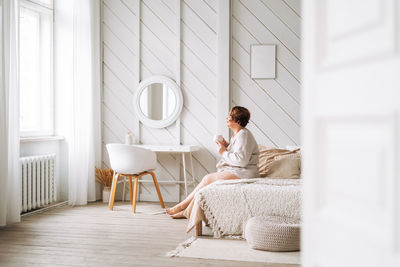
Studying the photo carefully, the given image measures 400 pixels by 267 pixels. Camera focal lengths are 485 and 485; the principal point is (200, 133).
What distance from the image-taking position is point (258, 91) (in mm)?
5758

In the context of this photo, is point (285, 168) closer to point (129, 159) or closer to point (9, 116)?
point (129, 159)

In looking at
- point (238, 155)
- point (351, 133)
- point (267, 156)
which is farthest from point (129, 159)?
point (351, 133)

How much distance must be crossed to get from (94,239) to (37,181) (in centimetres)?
152

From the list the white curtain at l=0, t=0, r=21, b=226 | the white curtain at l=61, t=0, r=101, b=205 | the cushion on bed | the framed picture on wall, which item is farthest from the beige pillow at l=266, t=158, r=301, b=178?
the white curtain at l=0, t=0, r=21, b=226

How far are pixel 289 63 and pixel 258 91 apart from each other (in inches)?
19.1

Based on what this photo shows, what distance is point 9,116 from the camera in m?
4.42

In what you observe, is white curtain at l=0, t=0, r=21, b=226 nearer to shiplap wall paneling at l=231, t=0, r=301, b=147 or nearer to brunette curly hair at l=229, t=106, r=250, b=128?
brunette curly hair at l=229, t=106, r=250, b=128

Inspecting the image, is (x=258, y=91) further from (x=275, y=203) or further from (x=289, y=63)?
(x=275, y=203)

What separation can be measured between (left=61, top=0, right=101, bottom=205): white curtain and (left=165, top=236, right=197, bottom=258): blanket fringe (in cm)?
216

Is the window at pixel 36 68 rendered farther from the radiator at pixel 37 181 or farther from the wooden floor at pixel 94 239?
the wooden floor at pixel 94 239

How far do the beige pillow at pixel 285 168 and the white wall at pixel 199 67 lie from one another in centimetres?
90

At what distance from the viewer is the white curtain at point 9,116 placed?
427 centimetres

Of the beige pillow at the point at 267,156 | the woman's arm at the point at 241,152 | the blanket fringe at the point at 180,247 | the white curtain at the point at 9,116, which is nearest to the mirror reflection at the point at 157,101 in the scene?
the beige pillow at the point at 267,156

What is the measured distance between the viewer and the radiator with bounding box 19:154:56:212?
4.92 metres
